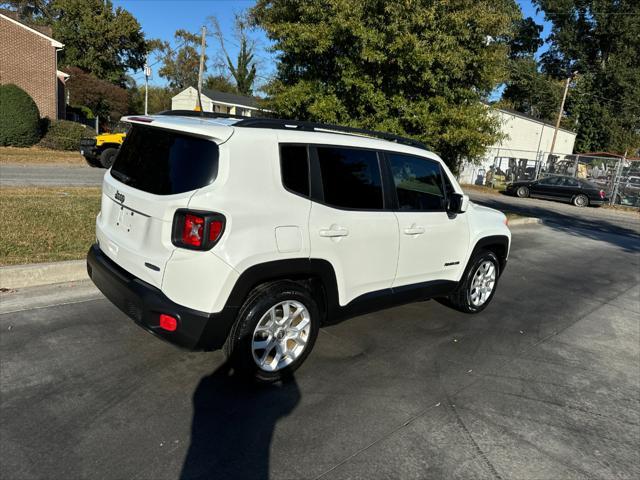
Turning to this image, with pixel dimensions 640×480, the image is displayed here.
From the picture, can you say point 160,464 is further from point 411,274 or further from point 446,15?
point 446,15

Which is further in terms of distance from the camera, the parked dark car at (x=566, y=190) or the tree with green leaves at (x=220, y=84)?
the tree with green leaves at (x=220, y=84)

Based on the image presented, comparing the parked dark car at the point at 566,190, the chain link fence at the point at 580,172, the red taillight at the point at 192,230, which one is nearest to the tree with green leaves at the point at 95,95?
the chain link fence at the point at 580,172

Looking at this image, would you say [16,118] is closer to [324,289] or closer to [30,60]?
[30,60]

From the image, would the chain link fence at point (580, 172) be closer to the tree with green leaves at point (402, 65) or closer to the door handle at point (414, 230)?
the tree with green leaves at point (402, 65)

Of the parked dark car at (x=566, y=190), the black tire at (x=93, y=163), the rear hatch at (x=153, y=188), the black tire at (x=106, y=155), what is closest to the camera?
the rear hatch at (x=153, y=188)

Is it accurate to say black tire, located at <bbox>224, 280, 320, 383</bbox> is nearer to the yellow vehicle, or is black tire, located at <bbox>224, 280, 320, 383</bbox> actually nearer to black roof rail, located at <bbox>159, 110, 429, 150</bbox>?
black roof rail, located at <bbox>159, 110, 429, 150</bbox>

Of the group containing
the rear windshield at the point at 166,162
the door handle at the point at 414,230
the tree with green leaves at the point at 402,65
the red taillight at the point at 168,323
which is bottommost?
the red taillight at the point at 168,323

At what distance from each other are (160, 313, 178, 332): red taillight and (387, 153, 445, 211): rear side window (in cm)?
218

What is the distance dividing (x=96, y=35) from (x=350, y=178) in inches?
2036

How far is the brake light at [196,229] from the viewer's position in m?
2.98

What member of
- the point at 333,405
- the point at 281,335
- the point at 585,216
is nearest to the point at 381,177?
the point at 281,335

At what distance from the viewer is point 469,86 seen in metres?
11.5

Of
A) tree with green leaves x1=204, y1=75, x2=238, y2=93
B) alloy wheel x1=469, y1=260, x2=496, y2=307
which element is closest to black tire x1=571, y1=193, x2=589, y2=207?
alloy wheel x1=469, y1=260, x2=496, y2=307

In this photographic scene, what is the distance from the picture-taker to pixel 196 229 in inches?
118
